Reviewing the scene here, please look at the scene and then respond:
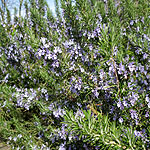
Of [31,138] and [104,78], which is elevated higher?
[104,78]

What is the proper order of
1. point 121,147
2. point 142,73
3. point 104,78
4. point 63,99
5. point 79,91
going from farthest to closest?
point 63,99 < point 79,91 < point 142,73 < point 104,78 < point 121,147

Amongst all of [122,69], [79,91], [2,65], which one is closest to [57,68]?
[79,91]

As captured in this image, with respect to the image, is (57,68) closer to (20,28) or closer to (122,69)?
(122,69)

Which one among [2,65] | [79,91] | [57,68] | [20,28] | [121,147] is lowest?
[121,147]

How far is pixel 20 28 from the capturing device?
2.82m

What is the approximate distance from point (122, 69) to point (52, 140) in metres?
1.27

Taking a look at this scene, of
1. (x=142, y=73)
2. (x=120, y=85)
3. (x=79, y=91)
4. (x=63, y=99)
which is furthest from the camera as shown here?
(x=63, y=99)

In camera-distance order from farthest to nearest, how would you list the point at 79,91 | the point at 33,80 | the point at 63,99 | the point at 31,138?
the point at 33,80 → the point at 31,138 → the point at 63,99 → the point at 79,91

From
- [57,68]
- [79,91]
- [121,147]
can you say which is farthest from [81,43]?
[121,147]

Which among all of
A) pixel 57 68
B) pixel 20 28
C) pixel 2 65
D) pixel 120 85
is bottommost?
pixel 120 85

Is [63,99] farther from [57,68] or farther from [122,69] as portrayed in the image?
[122,69]

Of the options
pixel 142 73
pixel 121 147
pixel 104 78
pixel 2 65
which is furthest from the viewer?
pixel 2 65

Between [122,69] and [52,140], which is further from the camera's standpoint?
[52,140]

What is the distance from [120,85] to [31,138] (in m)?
1.52
